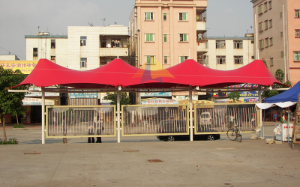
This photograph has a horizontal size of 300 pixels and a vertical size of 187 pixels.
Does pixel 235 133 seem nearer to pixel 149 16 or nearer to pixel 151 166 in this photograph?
pixel 151 166

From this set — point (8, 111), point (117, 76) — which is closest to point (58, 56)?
point (8, 111)

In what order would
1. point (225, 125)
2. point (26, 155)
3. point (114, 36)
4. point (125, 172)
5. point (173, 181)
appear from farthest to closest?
point (114, 36) → point (225, 125) → point (26, 155) → point (125, 172) → point (173, 181)

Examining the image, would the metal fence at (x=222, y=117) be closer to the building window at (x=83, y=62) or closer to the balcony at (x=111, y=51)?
the balcony at (x=111, y=51)

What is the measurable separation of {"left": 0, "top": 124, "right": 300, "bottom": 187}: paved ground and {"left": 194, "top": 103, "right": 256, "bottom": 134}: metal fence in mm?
2553

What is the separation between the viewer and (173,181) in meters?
7.58

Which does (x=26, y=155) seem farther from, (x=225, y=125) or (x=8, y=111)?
(x=225, y=125)

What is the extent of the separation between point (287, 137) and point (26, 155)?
11.4 metres

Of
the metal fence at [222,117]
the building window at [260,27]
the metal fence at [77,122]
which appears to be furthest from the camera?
the building window at [260,27]

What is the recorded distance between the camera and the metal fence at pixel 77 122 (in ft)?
49.2

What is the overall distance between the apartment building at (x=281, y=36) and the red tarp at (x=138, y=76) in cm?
3194

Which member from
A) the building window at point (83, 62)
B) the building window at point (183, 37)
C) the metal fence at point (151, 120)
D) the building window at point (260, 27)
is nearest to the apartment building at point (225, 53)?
the building window at point (260, 27)

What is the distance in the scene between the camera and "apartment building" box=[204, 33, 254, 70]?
53625 mm

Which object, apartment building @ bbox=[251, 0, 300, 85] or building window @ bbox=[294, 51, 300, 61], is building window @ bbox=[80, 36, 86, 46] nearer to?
apartment building @ bbox=[251, 0, 300, 85]

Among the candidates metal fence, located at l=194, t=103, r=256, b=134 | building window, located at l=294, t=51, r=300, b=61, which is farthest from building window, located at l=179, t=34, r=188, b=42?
metal fence, located at l=194, t=103, r=256, b=134
